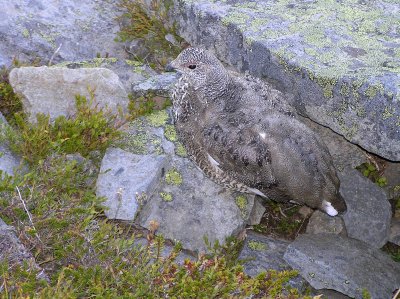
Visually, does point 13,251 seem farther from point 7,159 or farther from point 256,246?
point 256,246

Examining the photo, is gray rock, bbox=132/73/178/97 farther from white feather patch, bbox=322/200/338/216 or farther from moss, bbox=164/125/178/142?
white feather patch, bbox=322/200/338/216

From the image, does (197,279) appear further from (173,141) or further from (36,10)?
(36,10)

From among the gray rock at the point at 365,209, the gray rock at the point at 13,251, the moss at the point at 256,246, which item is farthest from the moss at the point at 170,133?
the gray rock at the point at 13,251

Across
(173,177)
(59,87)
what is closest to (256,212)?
(173,177)

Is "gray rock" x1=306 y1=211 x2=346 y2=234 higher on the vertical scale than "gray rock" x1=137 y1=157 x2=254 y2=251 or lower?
lower

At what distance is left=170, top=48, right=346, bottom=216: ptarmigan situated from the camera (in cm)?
607

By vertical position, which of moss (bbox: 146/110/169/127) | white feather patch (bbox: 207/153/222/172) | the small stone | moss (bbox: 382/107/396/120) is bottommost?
→ the small stone

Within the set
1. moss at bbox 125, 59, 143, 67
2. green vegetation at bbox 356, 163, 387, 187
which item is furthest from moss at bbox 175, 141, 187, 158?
green vegetation at bbox 356, 163, 387, 187

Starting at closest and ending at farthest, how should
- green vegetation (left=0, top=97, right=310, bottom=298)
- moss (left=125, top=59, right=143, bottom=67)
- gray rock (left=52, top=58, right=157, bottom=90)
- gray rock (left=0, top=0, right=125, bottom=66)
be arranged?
green vegetation (left=0, top=97, right=310, bottom=298)
gray rock (left=52, top=58, right=157, bottom=90)
gray rock (left=0, top=0, right=125, bottom=66)
moss (left=125, top=59, right=143, bottom=67)

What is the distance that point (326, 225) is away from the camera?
276 inches

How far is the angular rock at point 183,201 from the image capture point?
250 inches

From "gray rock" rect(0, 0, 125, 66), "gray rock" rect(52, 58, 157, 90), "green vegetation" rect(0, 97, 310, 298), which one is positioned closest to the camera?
"green vegetation" rect(0, 97, 310, 298)

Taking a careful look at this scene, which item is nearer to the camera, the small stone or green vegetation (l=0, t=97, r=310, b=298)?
green vegetation (l=0, t=97, r=310, b=298)

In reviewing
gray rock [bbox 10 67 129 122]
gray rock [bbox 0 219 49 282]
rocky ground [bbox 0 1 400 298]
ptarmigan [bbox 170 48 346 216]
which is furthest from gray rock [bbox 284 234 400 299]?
gray rock [bbox 0 219 49 282]
